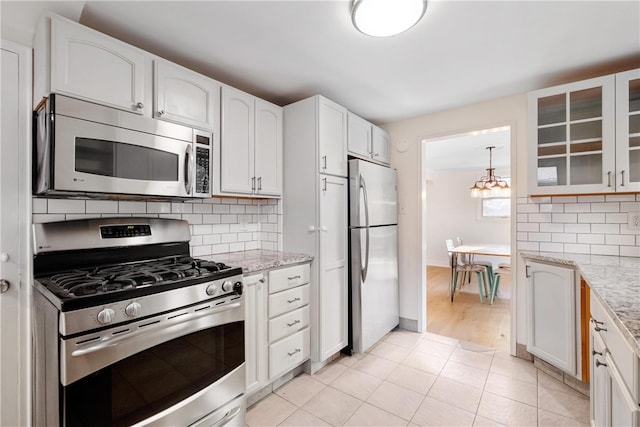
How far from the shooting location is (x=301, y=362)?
7.27 ft

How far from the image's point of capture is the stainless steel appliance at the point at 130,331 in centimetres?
112

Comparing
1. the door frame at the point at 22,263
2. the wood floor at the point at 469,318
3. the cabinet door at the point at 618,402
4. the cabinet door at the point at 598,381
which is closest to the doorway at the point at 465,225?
the wood floor at the point at 469,318

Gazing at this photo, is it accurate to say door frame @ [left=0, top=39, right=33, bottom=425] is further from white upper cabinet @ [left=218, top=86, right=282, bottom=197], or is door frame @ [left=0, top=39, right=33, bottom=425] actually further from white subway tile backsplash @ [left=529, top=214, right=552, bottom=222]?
white subway tile backsplash @ [left=529, top=214, right=552, bottom=222]

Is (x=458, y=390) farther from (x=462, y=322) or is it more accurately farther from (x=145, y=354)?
(x=145, y=354)

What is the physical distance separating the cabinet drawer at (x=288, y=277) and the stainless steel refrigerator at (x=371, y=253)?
19.8 inches

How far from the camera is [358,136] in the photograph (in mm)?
2748

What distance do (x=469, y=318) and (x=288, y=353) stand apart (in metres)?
2.39

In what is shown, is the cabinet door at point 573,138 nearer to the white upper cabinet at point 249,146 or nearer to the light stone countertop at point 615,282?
the light stone countertop at point 615,282

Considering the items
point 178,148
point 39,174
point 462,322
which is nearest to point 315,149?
point 178,148

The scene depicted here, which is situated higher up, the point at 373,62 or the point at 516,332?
the point at 373,62

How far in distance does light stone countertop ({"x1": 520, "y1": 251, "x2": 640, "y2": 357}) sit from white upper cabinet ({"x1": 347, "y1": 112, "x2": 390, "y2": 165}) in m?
1.53

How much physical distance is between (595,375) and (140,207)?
103 inches

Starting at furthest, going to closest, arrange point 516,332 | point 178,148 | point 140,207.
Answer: point 516,332 → point 140,207 → point 178,148

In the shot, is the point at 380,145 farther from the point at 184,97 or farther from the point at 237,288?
the point at 237,288
